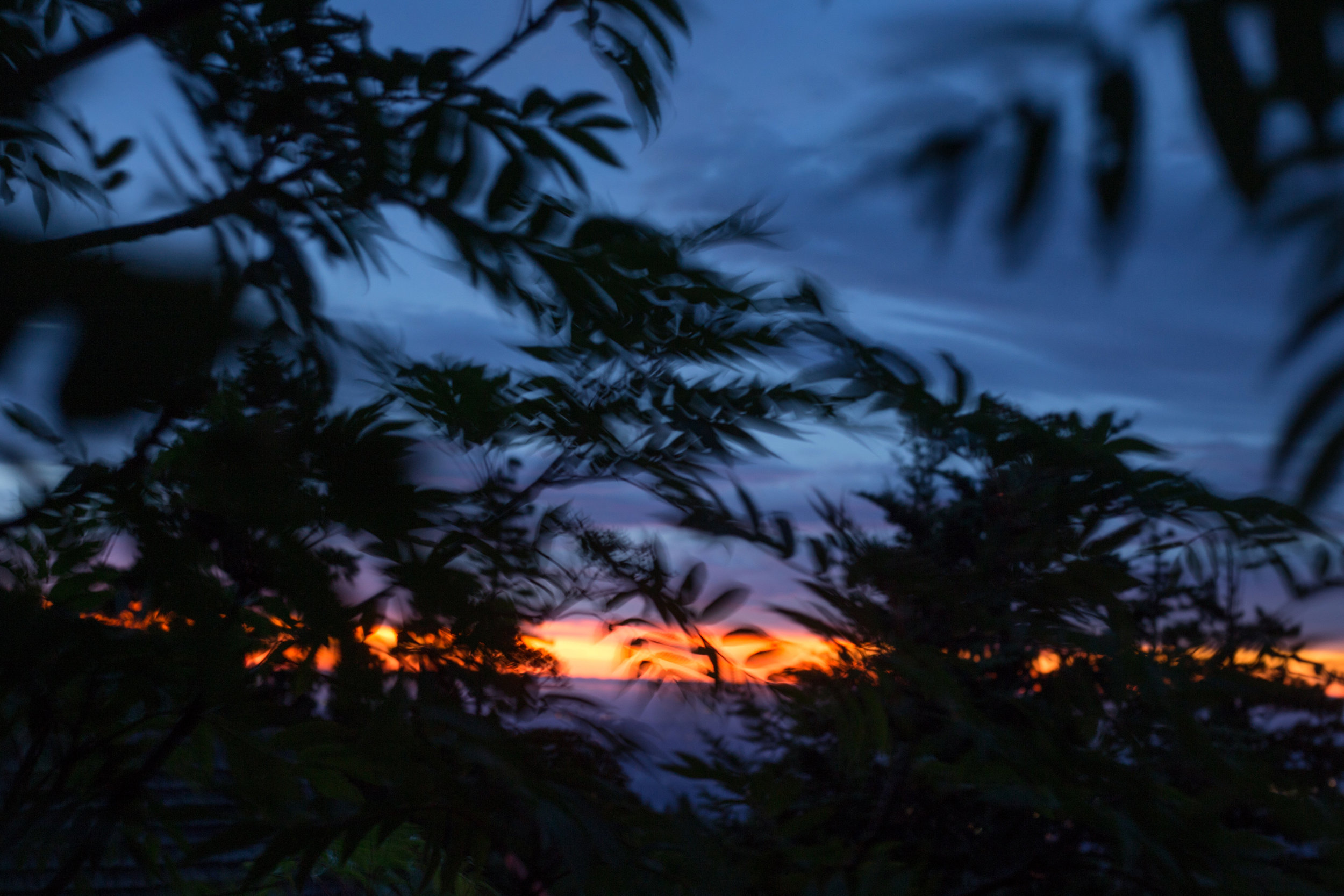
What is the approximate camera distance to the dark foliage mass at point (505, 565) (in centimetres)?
107

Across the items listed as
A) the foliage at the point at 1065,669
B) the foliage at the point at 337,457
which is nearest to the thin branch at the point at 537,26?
the foliage at the point at 337,457

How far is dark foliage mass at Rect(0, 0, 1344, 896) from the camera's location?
107 cm

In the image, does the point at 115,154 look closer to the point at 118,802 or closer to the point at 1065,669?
A: the point at 118,802

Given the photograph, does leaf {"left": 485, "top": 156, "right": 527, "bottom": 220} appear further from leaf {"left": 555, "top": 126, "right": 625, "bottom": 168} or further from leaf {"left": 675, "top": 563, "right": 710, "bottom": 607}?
leaf {"left": 675, "top": 563, "right": 710, "bottom": 607}

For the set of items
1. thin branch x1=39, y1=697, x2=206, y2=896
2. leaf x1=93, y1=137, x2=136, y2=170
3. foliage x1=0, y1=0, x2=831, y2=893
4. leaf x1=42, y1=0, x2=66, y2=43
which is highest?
leaf x1=42, y1=0, x2=66, y2=43

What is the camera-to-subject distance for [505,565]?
4.22ft

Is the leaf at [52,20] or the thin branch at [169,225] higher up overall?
the leaf at [52,20]

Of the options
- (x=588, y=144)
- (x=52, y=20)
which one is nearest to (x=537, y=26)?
(x=588, y=144)

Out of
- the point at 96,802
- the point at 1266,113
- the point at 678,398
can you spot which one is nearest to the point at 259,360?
the point at 678,398

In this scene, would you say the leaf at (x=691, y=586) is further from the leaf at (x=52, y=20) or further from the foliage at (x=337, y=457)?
the leaf at (x=52, y=20)

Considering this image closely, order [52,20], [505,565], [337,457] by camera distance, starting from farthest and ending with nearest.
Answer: [52,20] → [505,565] → [337,457]

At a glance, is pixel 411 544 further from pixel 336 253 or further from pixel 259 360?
pixel 336 253

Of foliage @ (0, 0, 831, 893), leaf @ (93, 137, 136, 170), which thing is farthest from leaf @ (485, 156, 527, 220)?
leaf @ (93, 137, 136, 170)

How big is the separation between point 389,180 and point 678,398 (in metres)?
0.57
